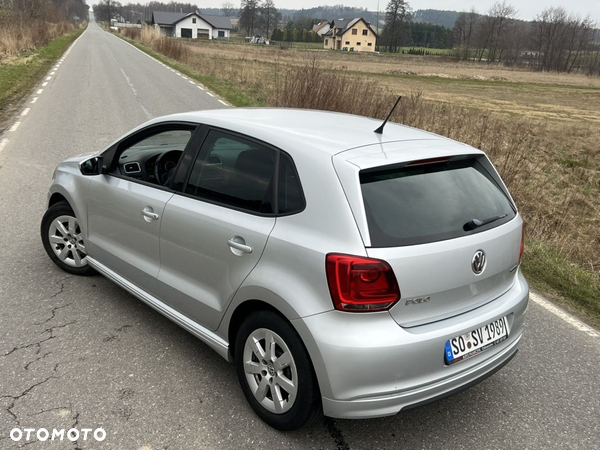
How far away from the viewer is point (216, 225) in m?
3.02

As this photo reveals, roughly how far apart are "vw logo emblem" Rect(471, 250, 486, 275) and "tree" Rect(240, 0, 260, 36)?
13451 cm

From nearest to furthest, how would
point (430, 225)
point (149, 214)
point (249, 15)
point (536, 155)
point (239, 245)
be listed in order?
point (430, 225)
point (239, 245)
point (149, 214)
point (536, 155)
point (249, 15)

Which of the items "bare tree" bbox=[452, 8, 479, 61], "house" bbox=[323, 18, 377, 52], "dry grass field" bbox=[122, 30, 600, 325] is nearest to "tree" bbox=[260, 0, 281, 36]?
"house" bbox=[323, 18, 377, 52]

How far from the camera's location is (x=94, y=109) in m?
14.0

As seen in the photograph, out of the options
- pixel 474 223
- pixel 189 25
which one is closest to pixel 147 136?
pixel 474 223

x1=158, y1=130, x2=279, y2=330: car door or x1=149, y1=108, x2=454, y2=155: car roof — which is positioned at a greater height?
x1=149, y1=108, x2=454, y2=155: car roof

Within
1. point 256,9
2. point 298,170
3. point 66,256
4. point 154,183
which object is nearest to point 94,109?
point 66,256

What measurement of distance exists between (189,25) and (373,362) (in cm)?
12886

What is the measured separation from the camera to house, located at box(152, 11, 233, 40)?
389 ft

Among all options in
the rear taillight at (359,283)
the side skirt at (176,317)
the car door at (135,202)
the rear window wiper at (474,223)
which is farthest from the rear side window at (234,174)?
the rear window wiper at (474,223)

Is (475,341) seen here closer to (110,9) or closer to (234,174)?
(234,174)

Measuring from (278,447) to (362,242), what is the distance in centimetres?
121

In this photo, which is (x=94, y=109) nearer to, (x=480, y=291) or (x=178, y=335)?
(x=178, y=335)

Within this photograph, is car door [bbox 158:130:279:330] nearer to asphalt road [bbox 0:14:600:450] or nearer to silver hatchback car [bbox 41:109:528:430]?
silver hatchback car [bbox 41:109:528:430]
